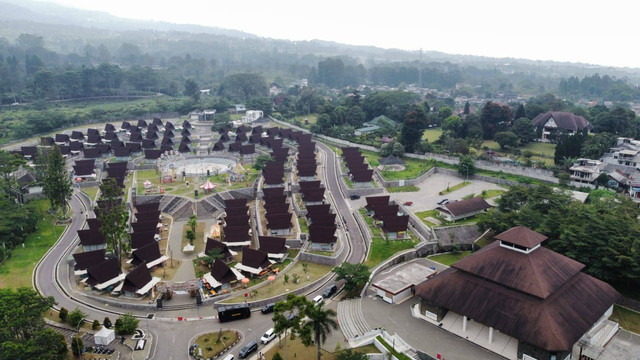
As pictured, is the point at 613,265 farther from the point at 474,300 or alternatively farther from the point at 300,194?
the point at 300,194

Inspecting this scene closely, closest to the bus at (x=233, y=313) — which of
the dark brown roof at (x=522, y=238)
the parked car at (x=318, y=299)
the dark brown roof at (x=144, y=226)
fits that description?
the parked car at (x=318, y=299)

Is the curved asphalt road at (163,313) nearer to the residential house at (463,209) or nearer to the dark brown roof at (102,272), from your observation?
the dark brown roof at (102,272)

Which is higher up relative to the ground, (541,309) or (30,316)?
(541,309)

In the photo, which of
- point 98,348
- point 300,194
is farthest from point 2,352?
point 300,194

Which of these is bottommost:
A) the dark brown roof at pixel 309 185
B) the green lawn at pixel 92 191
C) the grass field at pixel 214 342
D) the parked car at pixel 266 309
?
the green lawn at pixel 92 191

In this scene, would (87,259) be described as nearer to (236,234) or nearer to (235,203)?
(236,234)

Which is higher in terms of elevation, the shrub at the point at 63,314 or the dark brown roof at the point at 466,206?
the dark brown roof at the point at 466,206

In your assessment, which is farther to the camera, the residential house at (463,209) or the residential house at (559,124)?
the residential house at (559,124)
